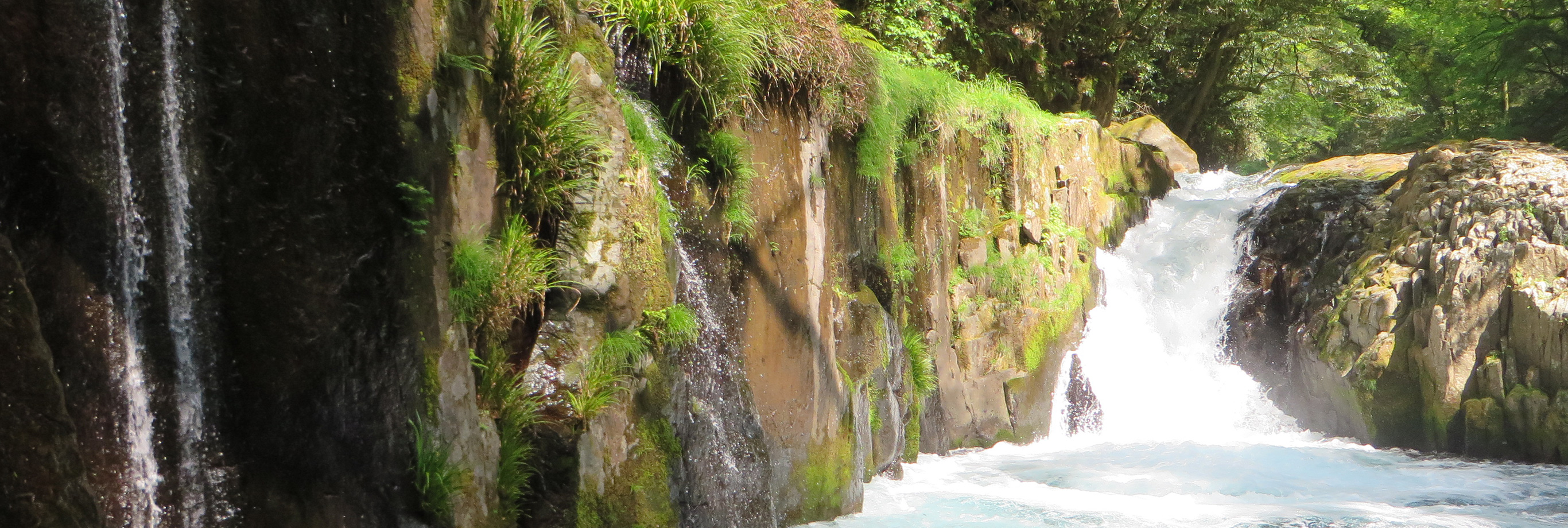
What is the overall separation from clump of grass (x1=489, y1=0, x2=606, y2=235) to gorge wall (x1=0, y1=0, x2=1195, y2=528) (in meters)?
0.03

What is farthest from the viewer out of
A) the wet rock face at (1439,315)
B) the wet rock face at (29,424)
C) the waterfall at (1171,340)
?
the waterfall at (1171,340)

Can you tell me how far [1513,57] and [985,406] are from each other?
10610mm

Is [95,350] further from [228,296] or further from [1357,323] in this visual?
[1357,323]

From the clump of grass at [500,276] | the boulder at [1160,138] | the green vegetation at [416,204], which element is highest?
the boulder at [1160,138]

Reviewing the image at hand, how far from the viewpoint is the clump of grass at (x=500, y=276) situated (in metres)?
4.01

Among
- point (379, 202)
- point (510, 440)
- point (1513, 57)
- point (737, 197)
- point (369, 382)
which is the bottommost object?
point (510, 440)

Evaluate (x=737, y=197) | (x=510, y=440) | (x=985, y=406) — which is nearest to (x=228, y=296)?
(x=510, y=440)

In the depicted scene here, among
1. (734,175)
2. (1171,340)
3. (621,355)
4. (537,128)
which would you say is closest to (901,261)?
(734,175)

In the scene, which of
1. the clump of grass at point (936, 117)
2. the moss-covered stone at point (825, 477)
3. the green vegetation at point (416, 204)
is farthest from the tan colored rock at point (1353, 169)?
the green vegetation at point (416, 204)

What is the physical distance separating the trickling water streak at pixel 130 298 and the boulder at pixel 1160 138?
50.2 feet

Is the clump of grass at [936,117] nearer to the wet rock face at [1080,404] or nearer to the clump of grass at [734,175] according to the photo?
the clump of grass at [734,175]

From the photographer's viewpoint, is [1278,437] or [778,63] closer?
[778,63]

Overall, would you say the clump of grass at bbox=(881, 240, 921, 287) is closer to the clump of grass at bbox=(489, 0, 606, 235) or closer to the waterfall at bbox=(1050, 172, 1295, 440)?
the waterfall at bbox=(1050, 172, 1295, 440)

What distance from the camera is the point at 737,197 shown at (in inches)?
227
